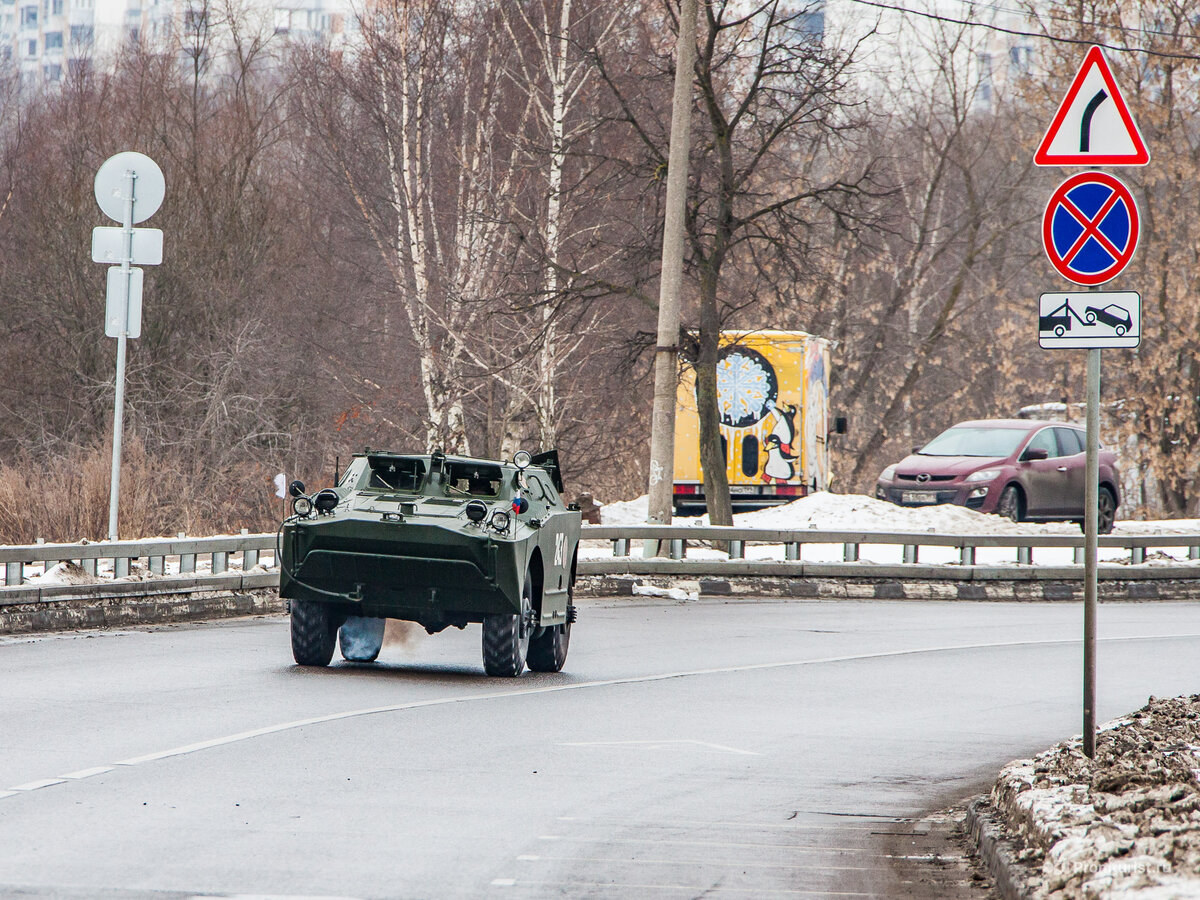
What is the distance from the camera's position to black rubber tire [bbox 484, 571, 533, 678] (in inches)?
516

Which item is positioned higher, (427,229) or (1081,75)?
(427,229)

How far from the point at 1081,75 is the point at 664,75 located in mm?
19173

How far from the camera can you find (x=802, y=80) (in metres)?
26.6

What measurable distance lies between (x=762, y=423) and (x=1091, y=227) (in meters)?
22.0

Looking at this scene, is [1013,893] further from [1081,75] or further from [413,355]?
[413,355]

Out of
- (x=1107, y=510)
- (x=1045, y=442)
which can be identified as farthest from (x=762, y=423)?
(x=1107, y=510)

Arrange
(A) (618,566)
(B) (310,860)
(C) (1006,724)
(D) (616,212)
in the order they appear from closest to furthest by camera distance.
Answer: (B) (310,860) < (C) (1006,724) < (A) (618,566) < (D) (616,212)

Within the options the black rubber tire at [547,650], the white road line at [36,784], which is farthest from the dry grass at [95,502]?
the white road line at [36,784]

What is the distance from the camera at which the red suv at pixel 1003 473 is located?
2853 centimetres

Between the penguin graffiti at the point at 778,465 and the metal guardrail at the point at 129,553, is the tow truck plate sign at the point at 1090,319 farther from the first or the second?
the penguin graffiti at the point at 778,465

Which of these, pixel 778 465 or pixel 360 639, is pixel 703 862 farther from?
pixel 778 465

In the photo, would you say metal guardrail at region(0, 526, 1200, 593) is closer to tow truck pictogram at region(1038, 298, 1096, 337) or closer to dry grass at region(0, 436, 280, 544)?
dry grass at region(0, 436, 280, 544)

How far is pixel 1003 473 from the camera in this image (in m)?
28.6

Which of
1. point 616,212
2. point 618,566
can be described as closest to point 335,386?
point 616,212
